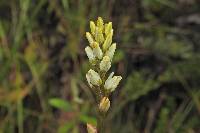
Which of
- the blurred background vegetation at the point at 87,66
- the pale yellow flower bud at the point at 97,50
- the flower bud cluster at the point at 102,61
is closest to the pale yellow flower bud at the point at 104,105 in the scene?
the flower bud cluster at the point at 102,61

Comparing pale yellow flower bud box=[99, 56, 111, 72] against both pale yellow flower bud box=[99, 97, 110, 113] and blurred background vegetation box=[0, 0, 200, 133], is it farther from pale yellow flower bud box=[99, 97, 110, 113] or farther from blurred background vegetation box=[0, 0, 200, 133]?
blurred background vegetation box=[0, 0, 200, 133]

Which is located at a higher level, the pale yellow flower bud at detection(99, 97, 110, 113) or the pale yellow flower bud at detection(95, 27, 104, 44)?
the pale yellow flower bud at detection(95, 27, 104, 44)

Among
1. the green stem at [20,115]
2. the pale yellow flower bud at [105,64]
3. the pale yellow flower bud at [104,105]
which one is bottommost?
the pale yellow flower bud at [104,105]

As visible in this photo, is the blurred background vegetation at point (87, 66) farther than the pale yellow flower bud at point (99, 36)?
Yes

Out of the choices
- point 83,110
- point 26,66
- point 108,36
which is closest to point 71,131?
point 83,110

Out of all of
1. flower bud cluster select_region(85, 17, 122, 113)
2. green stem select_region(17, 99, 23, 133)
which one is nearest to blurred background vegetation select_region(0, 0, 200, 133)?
green stem select_region(17, 99, 23, 133)

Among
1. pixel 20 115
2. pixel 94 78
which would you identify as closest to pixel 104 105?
pixel 94 78

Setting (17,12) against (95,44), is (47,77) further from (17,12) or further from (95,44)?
(95,44)

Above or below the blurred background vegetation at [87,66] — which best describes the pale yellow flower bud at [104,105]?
below

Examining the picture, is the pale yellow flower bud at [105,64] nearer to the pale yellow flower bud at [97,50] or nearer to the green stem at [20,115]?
the pale yellow flower bud at [97,50]
